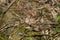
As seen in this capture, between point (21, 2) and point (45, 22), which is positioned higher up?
point (21, 2)

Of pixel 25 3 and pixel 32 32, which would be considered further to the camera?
pixel 25 3

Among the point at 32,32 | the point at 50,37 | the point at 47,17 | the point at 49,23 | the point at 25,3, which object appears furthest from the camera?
the point at 25,3

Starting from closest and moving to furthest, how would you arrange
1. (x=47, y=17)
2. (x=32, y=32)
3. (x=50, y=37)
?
1. (x=50, y=37)
2. (x=32, y=32)
3. (x=47, y=17)

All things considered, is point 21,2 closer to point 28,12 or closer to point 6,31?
point 28,12

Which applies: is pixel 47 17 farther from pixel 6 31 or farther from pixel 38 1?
pixel 6 31

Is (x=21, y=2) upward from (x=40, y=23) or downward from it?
upward

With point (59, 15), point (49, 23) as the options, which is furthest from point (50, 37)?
point (59, 15)

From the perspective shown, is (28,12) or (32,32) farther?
(28,12)

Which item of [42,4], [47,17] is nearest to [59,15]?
[47,17]

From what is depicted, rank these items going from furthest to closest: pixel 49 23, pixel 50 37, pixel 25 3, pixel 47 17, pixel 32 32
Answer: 1. pixel 25 3
2. pixel 47 17
3. pixel 49 23
4. pixel 32 32
5. pixel 50 37
